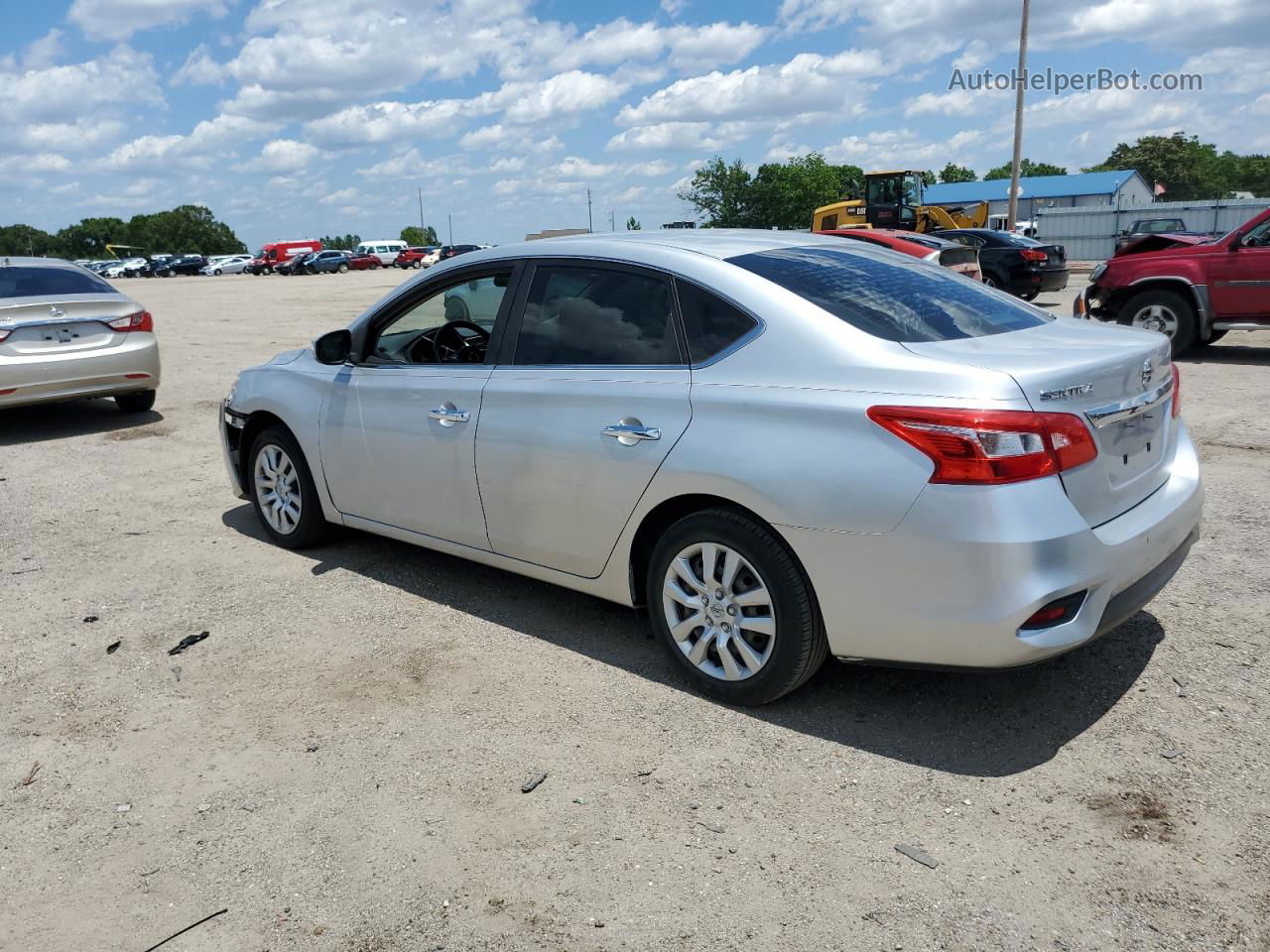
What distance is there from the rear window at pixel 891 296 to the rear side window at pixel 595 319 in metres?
0.37

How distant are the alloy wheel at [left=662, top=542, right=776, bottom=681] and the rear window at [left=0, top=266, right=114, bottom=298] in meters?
7.67

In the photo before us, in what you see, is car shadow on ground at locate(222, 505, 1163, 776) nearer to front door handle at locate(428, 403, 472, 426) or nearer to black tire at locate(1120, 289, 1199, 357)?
front door handle at locate(428, 403, 472, 426)

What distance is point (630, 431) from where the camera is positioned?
3.86 meters

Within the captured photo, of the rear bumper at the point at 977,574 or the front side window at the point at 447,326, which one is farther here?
the front side window at the point at 447,326

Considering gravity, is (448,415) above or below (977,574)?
above

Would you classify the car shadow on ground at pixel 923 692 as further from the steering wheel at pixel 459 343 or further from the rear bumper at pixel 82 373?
the rear bumper at pixel 82 373

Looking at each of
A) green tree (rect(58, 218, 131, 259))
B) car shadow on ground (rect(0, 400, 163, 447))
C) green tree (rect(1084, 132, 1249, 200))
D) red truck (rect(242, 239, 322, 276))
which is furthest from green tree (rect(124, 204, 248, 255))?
car shadow on ground (rect(0, 400, 163, 447))

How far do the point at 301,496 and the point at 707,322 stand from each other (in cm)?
280

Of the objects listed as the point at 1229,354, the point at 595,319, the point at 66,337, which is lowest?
the point at 1229,354

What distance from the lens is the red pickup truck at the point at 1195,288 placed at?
11.5m

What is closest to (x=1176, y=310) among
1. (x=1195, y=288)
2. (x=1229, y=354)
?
(x=1195, y=288)

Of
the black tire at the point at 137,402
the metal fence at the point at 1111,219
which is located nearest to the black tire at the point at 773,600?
the black tire at the point at 137,402

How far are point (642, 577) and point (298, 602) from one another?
1937 millimetres

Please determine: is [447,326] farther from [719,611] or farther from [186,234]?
[186,234]
